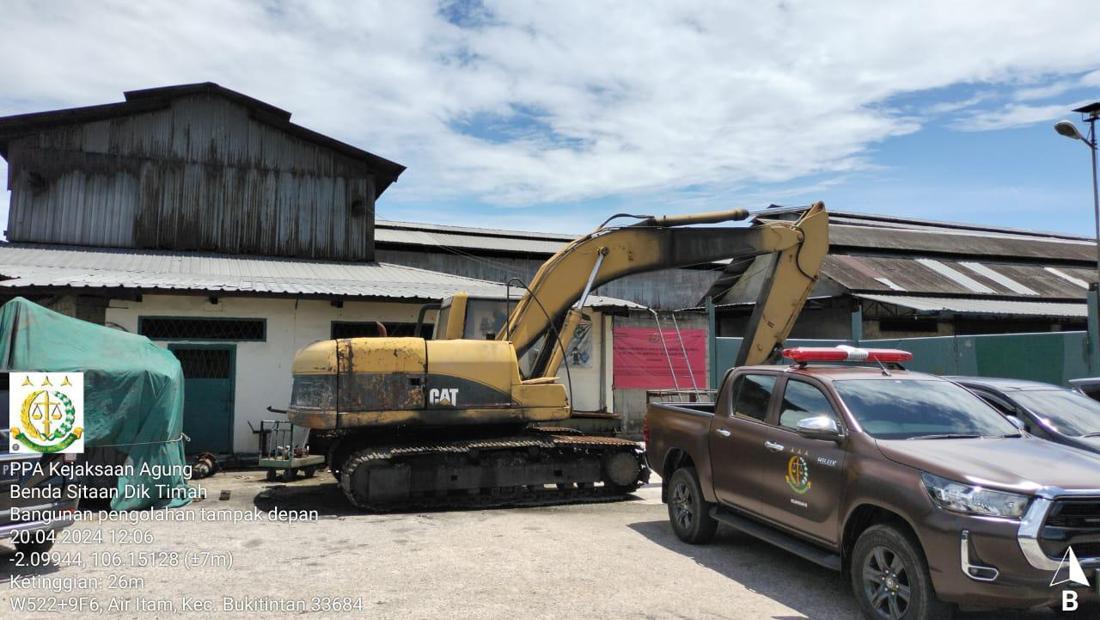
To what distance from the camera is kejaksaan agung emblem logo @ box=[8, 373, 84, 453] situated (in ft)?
21.3

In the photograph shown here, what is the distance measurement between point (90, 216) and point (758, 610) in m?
17.8

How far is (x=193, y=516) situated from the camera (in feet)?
29.5

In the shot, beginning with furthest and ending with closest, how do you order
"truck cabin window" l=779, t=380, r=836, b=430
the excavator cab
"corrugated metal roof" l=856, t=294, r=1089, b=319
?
"corrugated metal roof" l=856, t=294, r=1089, b=319
the excavator cab
"truck cabin window" l=779, t=380, r=836, b=430

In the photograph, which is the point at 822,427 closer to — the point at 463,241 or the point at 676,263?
the point at 676,263

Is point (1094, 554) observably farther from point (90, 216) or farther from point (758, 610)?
point (90, 216)

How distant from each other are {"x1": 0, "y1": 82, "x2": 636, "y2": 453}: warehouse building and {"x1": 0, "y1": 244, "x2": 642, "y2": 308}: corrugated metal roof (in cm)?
5

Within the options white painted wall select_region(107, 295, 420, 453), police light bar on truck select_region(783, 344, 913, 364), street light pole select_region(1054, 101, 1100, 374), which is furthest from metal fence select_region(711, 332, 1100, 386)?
white painted wall select_region(107, 295, 420, 453)

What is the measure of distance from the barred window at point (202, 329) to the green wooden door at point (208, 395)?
0.21 meters

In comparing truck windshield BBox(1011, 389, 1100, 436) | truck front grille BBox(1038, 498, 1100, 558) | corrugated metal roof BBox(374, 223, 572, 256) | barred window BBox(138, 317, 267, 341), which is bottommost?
truck front grille BBox(1038, 498, 1100, 558)

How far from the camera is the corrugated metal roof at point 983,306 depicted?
70.9 feet

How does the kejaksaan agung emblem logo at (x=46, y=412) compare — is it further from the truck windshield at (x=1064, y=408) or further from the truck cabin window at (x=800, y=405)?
the truck windshield at (x=1064, y=408)

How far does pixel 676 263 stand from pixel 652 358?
24.6 ft

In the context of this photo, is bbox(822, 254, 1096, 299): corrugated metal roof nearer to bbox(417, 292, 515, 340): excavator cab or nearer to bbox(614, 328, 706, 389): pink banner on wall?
bbox(614, 328, 706, 389): pink banner on wall

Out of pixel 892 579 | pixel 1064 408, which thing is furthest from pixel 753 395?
pixel 1064 408
